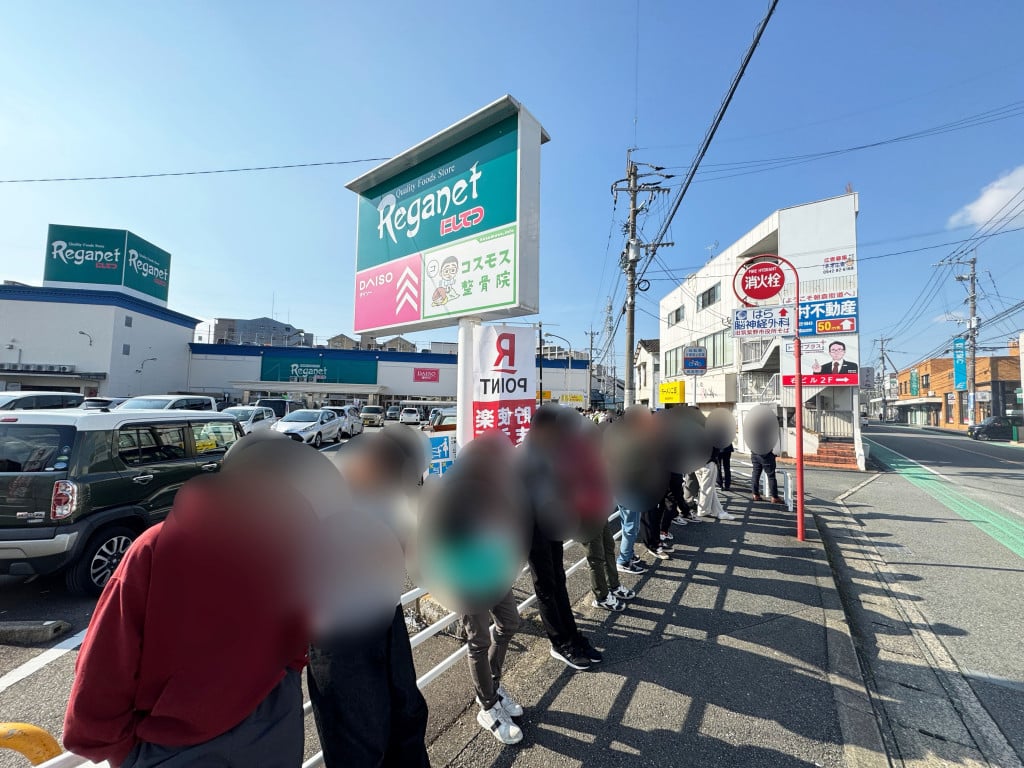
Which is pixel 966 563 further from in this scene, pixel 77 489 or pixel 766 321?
pixel 77 489

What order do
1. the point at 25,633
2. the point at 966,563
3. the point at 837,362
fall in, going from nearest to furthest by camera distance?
the point at 25,633 < the point at 966,563 < the point at 837,362

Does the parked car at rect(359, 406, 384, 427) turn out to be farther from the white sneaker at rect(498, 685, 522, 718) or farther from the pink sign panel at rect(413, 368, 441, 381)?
the white sneaker at rect(498, 685, 522, 718)

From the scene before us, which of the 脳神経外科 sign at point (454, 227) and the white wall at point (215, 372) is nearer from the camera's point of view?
the 脳神経外科 sign at point (454, 227)

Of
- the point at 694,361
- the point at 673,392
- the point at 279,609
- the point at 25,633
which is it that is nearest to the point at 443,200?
the point at 279,609

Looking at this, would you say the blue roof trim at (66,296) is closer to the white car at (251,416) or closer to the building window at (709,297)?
the white car at (251,416)

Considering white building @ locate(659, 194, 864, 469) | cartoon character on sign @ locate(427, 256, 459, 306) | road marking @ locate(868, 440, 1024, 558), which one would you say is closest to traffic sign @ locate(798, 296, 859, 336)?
white building @ locate(659, 194, 864, 469)

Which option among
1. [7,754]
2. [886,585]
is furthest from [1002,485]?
[7,754]

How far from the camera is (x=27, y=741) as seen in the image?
1.32 m

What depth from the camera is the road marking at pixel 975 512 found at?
19.8 feet

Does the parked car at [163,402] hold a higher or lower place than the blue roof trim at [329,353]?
lower

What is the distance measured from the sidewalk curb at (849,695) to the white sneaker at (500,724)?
1.75 meters

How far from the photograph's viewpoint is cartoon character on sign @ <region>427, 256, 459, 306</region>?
4016mm

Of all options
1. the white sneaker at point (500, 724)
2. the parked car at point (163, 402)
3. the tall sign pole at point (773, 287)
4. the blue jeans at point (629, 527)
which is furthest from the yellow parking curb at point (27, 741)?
the parked car at point (163, 402)

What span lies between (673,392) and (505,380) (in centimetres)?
2225
